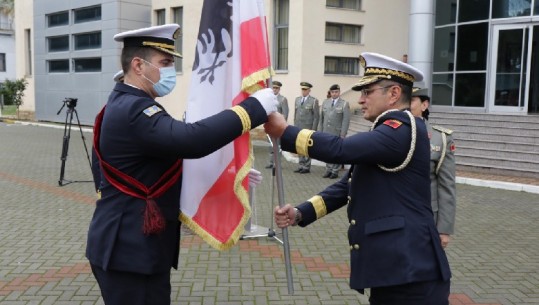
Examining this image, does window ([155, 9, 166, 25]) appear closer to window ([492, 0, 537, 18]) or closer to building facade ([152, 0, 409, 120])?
building facade ([152, 0, 409, 120])

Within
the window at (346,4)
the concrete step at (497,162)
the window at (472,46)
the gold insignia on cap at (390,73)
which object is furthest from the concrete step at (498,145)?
the gold insignia on cap at (390,73)

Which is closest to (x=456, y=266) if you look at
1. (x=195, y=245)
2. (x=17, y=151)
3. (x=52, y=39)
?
(x=195, y=245)

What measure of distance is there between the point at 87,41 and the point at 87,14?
129 cm

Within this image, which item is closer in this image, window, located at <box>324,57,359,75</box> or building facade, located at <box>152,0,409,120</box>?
building facade, located at <box>152,0,409,120</box>

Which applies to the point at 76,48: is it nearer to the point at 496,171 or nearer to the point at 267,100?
the point at 496,171

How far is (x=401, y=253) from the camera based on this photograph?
2.49m

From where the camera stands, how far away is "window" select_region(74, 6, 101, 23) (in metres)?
24.5

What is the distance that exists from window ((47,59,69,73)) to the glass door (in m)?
20.5

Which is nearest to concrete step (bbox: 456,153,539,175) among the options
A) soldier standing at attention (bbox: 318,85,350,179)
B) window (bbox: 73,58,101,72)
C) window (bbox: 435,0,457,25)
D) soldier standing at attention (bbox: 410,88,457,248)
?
soldier standing at attention (bbox: 318,85,350,179)

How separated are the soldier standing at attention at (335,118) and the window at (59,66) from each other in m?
19.0

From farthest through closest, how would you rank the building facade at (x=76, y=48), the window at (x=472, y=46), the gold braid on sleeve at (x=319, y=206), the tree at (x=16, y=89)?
1. the tree at (x=16, y=89)
2. the building facade at (x=76, y=48)
3. the window at (x=472, y=46)
4. the gold braid on sleeve at (x=319, y=206)

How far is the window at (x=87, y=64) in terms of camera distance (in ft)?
82.0

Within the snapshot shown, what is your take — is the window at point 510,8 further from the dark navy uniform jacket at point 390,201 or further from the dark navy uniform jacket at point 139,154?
the dark navy uniform jacket at point 139,154

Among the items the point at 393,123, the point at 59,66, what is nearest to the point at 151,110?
the point at 393,123
